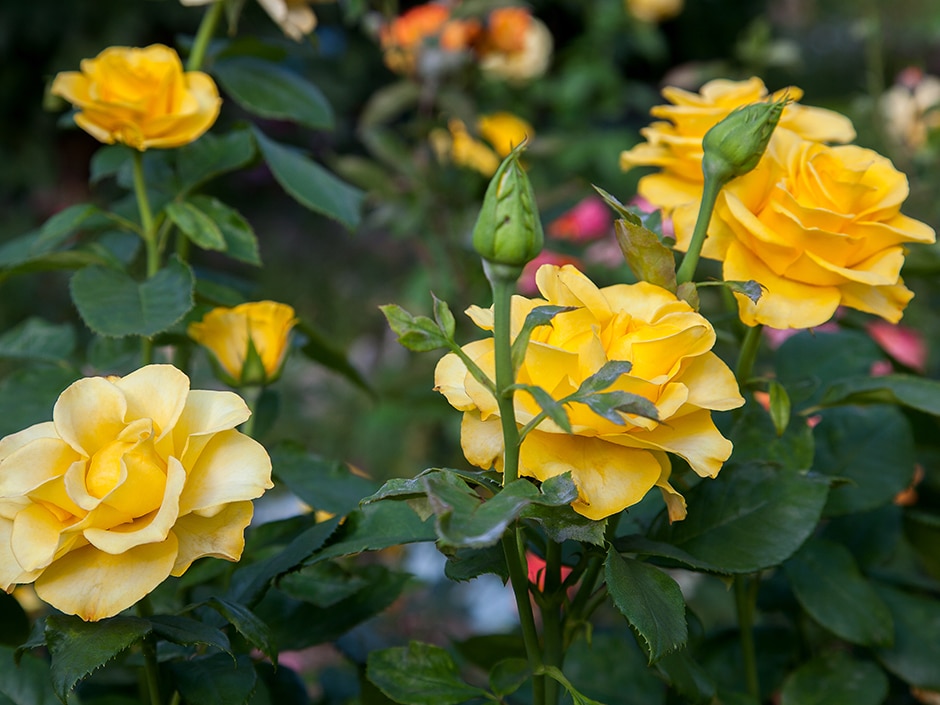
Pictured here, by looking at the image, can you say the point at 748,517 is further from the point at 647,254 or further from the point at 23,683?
the point at 23,683

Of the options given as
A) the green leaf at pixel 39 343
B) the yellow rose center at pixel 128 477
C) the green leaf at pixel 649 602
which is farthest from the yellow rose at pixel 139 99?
the green leaf at pixel 649 602

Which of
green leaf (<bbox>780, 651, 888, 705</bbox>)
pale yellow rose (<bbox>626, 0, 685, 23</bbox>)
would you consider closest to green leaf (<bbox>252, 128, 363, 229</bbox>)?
green leaf (<bbox>780, 651, 888, 705</bbox>)

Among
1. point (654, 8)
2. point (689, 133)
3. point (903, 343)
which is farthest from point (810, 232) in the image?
point (654, 8)

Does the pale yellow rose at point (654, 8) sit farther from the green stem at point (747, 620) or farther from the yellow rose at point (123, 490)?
the yellow rose at point (123, 490)

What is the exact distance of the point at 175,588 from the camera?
53 cm

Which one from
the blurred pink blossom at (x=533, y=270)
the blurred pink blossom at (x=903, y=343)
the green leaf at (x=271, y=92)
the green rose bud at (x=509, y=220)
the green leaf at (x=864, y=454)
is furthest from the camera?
the blurred pink blossom at (x=533, y=270)

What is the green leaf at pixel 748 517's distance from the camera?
0.43m

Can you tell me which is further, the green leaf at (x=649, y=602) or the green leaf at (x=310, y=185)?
the green leaf at (x=310, y=185)

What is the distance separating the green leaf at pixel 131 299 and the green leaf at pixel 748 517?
10.8 inches

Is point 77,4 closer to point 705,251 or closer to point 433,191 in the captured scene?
point 433,191

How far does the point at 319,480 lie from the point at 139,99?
9.7 inches

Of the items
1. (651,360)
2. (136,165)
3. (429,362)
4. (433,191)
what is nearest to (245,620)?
(651,360)

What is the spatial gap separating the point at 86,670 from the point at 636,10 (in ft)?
7.44

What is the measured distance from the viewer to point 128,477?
14.4 inches
